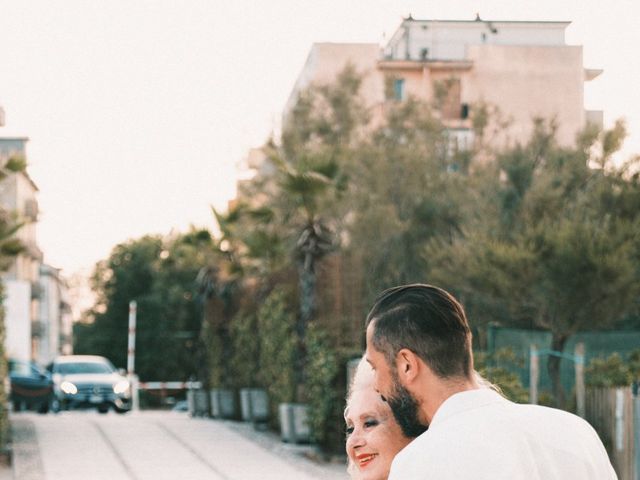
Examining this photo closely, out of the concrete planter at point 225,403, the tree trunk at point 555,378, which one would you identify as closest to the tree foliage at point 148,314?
the concrete planter at point 225,403

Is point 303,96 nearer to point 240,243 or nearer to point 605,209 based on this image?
point 240,243

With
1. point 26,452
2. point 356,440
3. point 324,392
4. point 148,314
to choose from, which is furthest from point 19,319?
point 356,440

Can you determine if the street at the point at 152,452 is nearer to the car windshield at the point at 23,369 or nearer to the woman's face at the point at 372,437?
the car windshield at the point at 23,369

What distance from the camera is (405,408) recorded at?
2596 millimetres

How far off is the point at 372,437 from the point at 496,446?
1041 millimetres

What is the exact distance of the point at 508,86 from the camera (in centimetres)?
6494

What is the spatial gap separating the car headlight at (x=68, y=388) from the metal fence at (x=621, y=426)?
22.2 metres

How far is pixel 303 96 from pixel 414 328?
42.8m

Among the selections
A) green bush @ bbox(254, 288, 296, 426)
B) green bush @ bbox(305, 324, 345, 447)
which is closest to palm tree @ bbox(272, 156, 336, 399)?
green bush @ bbox(254, 288, 296, 426)

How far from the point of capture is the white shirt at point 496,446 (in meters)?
2.26

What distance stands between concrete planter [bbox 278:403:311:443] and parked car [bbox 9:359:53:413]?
1398cm

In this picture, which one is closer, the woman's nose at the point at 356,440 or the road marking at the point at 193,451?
the woman's nose at the point at 356,440

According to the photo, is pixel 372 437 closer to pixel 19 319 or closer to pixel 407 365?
pixel 407 365

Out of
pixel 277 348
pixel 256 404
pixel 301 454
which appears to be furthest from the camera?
pixel 256 404
